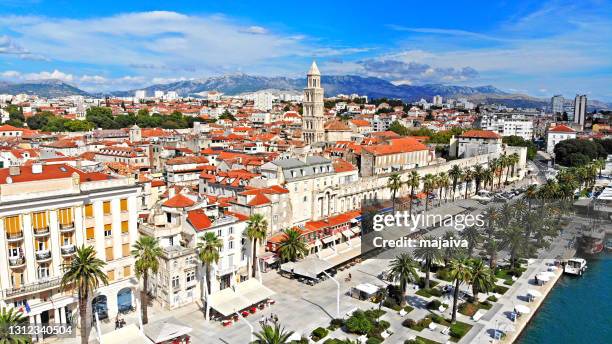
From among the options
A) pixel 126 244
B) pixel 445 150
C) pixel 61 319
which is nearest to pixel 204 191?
pixel 126 244

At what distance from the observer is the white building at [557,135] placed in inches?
7032

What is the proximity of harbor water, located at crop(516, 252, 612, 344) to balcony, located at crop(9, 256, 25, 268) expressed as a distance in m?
43.9

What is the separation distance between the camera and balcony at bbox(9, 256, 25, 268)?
118 feet

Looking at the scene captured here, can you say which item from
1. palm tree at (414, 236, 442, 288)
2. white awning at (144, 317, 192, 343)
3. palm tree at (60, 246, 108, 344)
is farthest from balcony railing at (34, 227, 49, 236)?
palm tree at (414, 236, 442, 288)

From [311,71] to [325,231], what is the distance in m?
71.4

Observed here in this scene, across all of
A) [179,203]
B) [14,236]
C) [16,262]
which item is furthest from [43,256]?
[179,203]

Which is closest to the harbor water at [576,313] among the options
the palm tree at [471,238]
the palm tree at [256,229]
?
the palm tree at [471,238]

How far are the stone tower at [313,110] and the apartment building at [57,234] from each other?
85141 mm

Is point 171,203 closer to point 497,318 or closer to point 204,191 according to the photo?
point 204,191

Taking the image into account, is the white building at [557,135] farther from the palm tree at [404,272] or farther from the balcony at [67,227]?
the balcony at [67,227]

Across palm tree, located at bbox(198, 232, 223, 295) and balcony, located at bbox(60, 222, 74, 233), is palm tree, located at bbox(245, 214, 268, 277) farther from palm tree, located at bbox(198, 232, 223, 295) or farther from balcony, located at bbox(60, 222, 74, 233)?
balcony, located at bbox(60, 222, 74, 233)

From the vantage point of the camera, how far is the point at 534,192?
3455 inches

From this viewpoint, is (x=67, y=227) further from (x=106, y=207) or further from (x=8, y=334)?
(x=8, y=334)

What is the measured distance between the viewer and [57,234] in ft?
125
